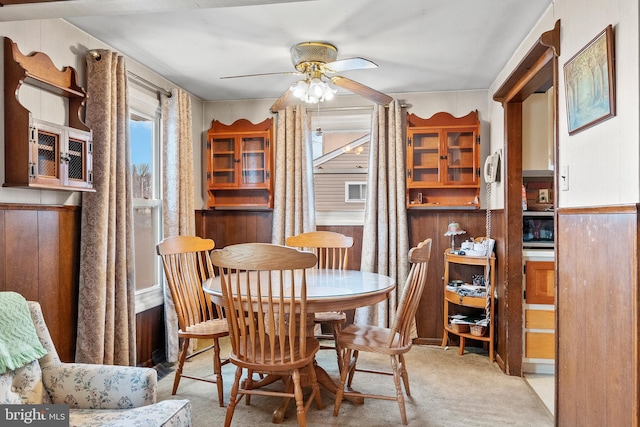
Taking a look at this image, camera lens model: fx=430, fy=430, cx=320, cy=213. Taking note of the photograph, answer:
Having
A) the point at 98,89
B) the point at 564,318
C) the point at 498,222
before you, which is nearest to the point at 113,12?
the point at 98,89

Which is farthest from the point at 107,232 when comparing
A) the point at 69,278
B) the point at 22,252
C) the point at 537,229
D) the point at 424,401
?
the point at 537,229

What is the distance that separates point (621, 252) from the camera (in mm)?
1614

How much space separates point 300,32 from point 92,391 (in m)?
2.26

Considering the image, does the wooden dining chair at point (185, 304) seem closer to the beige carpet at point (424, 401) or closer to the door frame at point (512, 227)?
the beige carpet at point (424, 401)

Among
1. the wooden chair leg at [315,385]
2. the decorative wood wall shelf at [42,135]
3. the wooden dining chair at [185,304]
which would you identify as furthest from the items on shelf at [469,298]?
the decorative wood wall shelf at [42,135]

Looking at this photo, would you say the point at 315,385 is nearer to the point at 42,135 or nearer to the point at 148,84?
the point at 42,135

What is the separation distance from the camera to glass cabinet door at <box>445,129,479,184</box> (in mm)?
4012

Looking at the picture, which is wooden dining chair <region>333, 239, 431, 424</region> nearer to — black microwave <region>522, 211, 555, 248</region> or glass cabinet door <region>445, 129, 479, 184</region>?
black microwave <region>522, 211, 555, 248</region>

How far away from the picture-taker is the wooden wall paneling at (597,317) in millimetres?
1561

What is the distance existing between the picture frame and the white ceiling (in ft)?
1.95

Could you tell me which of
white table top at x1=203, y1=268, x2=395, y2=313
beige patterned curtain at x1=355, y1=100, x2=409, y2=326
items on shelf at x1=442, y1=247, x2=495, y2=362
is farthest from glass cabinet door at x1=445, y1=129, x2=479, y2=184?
white table top at x1=203, y1=268, x2=395, y2=313

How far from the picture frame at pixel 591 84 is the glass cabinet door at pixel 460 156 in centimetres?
188

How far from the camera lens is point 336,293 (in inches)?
93.3

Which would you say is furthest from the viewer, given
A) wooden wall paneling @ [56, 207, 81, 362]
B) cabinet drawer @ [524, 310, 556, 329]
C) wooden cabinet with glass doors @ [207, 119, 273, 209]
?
wooden cabinet with glass doors @ [207, 119, 273, 209]
